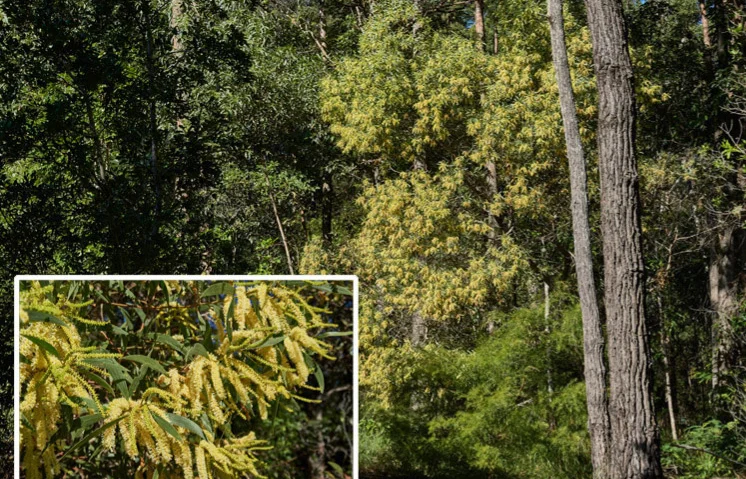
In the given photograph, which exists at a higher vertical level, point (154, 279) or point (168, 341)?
point (154, 279)

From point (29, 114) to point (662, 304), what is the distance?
877cm

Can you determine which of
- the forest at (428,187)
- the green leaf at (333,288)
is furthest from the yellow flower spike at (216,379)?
the forest at (428,187)

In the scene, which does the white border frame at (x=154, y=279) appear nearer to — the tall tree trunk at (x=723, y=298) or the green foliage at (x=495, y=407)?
the green foliage at (x=495, y=407)

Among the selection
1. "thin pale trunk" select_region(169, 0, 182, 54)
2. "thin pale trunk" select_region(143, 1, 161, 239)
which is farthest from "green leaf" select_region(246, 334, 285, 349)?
"thin pale trunk" select_region(169, 0, 182, 54)

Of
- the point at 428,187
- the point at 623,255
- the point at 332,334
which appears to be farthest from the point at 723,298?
the point at 332,334

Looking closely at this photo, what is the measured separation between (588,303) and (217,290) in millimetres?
5879

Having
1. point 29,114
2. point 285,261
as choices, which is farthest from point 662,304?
point 29,114

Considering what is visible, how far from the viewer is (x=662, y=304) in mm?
11977

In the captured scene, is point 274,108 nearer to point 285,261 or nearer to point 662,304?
point 285,261

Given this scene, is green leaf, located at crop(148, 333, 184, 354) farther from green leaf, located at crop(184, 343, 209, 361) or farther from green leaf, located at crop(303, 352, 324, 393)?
green leaf, located at crop(303, 352, 324, 393)

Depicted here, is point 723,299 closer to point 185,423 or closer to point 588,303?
point 588,303

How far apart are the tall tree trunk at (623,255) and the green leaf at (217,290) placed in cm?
419

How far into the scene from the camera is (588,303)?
287 inches

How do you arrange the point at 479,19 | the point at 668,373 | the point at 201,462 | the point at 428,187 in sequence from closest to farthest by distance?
the point at 201,462, the point at 428,187, the point at 668,373, the point at 479,19
